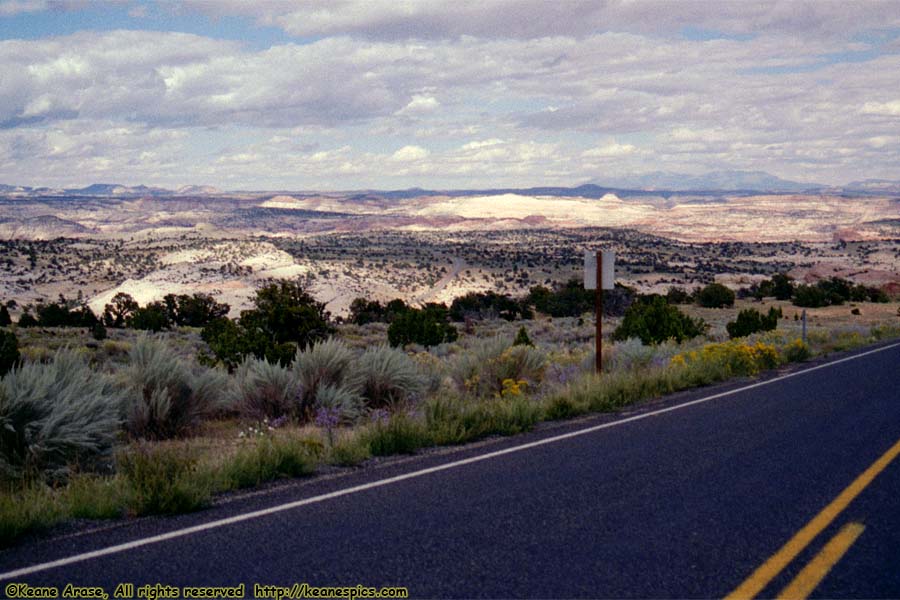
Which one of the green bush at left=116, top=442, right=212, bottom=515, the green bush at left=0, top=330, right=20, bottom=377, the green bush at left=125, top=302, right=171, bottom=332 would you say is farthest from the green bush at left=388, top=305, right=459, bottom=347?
the green bush at left=116, top=442, right=212, bottom=515

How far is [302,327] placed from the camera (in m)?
17.5

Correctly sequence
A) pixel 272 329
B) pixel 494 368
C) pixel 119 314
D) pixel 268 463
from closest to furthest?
pixel 268 463 → pixel 494 368 → pixel 272 329 → pixel 119 314

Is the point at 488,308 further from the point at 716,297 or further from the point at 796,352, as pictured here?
the point at 796,352

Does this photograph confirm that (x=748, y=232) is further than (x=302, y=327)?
Yes

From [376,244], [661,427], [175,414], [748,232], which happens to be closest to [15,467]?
[175,414]

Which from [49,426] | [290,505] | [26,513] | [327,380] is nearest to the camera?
[26,513]

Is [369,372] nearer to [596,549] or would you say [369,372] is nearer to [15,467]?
[15,467]

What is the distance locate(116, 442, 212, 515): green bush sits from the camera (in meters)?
6.71

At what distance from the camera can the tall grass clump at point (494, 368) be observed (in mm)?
14695

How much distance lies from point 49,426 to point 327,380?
4743 mm

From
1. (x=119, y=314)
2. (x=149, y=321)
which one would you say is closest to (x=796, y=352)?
(x=149, y=321)

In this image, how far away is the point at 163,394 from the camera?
10445 mm

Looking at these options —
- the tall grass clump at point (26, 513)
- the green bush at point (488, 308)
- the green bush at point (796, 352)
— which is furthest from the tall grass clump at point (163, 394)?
Result: the green bush at point (488, 308)

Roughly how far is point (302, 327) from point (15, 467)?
9.63 metres
